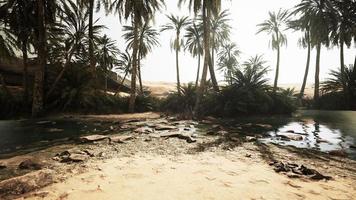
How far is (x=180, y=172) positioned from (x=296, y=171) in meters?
2.16

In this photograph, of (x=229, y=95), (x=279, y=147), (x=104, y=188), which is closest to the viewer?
(x=104, y=188)

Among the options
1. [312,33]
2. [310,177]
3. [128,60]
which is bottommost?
[310,177]

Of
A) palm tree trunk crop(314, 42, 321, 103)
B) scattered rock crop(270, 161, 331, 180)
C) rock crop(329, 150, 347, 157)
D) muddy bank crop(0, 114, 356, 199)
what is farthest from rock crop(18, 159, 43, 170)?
palm tree trunk crop(314, 42, 321, 103)

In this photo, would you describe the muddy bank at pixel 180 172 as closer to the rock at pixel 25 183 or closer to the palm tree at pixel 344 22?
the rock at pixel 25 183

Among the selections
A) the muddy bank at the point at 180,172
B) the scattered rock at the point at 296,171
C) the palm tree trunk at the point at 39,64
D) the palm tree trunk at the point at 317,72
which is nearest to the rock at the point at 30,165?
the muddy bank at the point at 180,172

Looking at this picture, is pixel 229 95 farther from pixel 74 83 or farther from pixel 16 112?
pixel 16 112

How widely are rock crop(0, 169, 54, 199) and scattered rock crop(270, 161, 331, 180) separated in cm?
406

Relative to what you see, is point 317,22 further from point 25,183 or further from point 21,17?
point 25,183

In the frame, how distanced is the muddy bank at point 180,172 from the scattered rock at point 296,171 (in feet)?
0.32

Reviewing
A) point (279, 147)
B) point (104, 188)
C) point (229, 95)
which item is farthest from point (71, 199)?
point (229, 95)

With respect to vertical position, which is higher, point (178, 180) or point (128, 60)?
point (128, 60)

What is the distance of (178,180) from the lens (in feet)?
15.3

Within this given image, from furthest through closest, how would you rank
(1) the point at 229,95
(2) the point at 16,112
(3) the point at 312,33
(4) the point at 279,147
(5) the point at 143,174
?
(3) the point at 312,33, (1) the point at 229,95, (2) the point at 16,112, (4) the point at 279,147, (5) the point at 143,174

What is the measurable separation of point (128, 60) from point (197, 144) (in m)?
26.6
